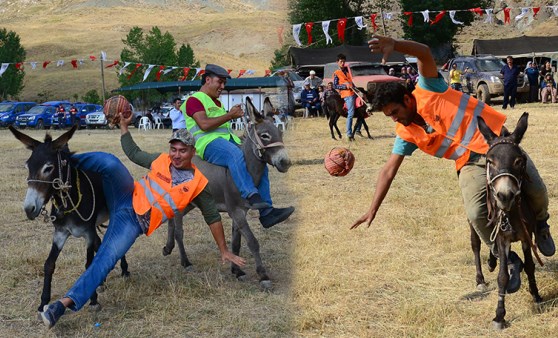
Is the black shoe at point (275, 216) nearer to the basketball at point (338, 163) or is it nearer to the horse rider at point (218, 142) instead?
the horse rider at point (218, 142)

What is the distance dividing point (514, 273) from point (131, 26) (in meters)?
122

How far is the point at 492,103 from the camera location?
94.4 ft

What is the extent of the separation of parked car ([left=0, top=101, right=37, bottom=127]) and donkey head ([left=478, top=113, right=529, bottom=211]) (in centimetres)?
3769

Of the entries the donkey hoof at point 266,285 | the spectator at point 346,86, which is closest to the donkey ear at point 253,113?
the donkey hoof at point 266,285

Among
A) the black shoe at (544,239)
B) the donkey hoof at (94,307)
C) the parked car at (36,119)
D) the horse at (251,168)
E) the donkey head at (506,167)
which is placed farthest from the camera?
the parked car at (36,119)

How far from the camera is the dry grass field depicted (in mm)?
5281

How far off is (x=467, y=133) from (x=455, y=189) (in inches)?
213

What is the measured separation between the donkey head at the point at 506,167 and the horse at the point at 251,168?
7.27ft

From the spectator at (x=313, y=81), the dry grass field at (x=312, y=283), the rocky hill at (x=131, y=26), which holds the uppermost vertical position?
the dry grass field at (x=312, y=283)

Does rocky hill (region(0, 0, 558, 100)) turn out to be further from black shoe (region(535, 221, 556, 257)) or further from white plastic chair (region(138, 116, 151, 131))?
black shoe (region(535, 221, 556, 257))

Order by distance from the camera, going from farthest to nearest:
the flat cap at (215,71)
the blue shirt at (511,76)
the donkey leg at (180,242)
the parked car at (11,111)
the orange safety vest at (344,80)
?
the parked car at (11,111), the blue shirt at (511,76), the orange safety vest at (344,80), the donkey leg at (180,242), the flat cap at (215,71)

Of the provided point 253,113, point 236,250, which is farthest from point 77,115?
point 253,113

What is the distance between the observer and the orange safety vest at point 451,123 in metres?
5.38

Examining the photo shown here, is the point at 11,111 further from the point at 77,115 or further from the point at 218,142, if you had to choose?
the point at 218,142
